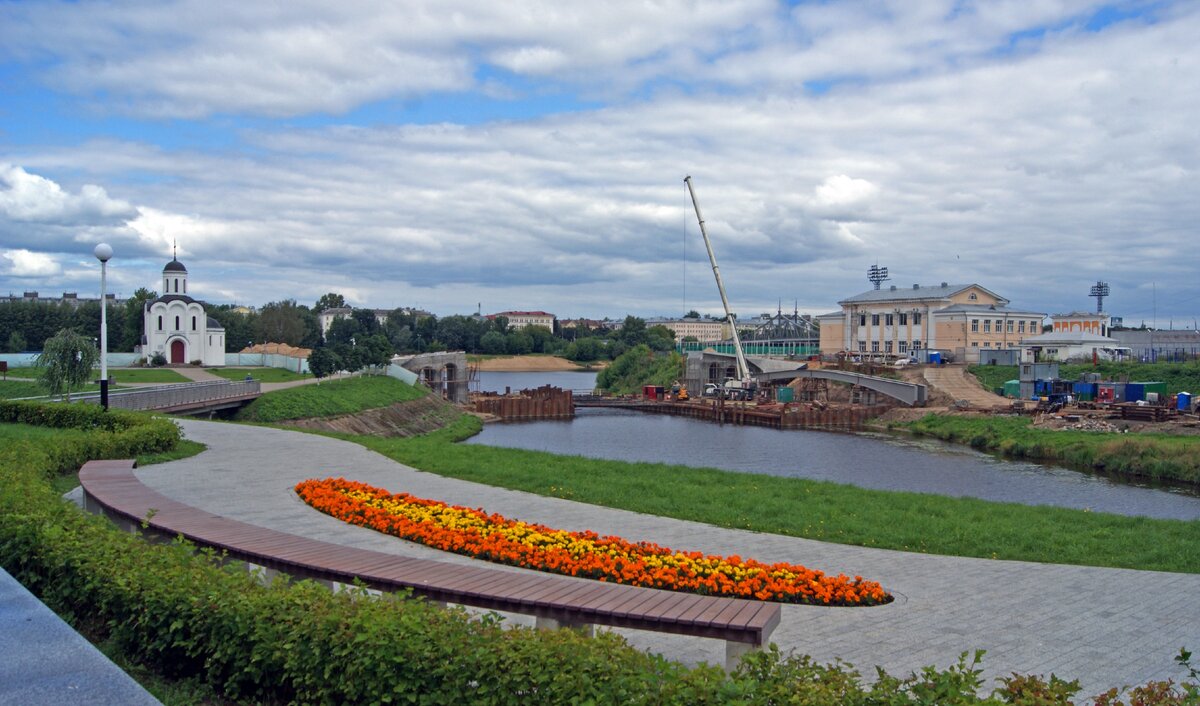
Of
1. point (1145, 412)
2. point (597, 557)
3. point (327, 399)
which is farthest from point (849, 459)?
point (597, 557)

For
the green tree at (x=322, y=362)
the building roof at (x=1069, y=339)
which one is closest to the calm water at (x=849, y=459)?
the green tree at (x=322, y=362)

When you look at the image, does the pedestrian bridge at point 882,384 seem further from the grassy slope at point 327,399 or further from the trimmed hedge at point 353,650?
the trimmed hedge at point 353,650

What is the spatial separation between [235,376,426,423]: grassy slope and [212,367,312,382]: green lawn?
4.77 meters

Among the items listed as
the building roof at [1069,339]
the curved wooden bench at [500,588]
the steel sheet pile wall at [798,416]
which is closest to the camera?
the curved wooden bench at [500,588]

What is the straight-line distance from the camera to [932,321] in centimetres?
7462

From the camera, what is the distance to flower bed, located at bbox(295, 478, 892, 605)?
8414mm

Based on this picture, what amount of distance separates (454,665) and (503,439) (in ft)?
139

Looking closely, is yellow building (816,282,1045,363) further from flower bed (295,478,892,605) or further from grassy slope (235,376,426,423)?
flower bed (295,478,892,605)

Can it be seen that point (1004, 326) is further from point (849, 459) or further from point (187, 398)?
point (187, 398)

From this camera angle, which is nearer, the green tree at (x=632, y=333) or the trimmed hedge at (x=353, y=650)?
the trimmed hedge at (x=353, y=650)

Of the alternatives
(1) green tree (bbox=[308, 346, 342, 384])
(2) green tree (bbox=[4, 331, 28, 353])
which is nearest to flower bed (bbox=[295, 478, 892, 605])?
(1) green tree (bbox=[308, 346, 342, 384])

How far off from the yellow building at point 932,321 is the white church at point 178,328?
167 ft

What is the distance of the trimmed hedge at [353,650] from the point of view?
454 cm

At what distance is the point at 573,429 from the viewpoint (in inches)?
2183
